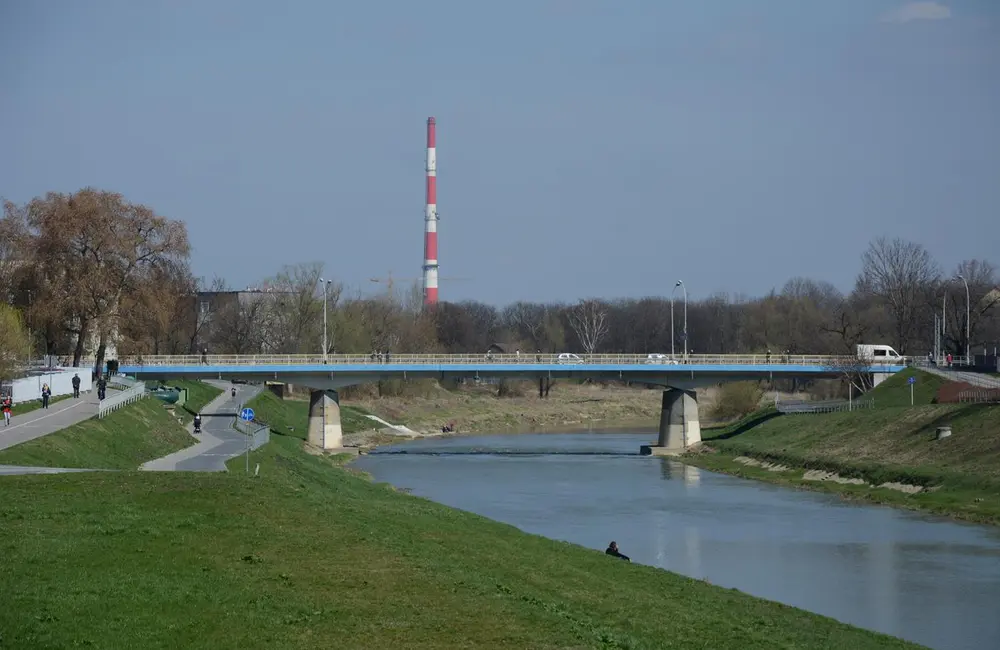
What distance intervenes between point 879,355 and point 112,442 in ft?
223

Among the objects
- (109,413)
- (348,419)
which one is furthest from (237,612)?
(348,419)

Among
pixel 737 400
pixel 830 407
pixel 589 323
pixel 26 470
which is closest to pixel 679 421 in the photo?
pixel 830 407

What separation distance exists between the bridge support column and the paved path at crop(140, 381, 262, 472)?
17.1 feet

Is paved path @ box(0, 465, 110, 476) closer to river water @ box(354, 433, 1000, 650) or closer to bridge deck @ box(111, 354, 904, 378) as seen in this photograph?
river water @ box(354, 433, 1000, 650)

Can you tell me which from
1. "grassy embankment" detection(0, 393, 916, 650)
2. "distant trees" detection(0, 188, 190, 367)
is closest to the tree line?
"distant trees" detection(0, 188, 190, 367)

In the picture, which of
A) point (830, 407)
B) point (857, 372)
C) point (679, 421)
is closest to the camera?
point (679, 421)

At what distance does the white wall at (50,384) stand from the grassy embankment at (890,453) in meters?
36.6

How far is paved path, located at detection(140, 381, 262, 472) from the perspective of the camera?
165ft

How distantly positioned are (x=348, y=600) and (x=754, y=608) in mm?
11107

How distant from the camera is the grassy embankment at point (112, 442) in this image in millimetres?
48250

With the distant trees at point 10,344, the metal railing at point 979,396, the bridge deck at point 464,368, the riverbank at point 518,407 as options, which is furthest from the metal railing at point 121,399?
the metal railing at point 979,396

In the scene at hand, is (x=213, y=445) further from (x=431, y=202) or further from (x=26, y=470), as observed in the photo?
(x=431, y=202)

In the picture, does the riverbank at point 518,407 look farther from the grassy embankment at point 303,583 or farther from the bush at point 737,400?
the grassy embankment at point 303,583

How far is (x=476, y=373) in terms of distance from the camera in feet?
320
